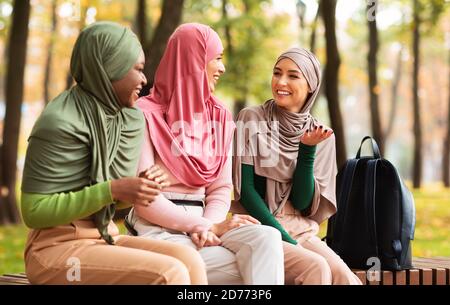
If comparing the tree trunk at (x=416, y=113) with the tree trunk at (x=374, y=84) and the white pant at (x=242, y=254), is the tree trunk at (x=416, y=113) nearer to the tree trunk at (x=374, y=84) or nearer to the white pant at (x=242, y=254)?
the tree trunk at (x=374, y=84)

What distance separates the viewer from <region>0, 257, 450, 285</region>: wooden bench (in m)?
4.79

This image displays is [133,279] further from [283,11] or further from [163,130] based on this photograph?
[283,11]

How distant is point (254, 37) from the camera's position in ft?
70.6

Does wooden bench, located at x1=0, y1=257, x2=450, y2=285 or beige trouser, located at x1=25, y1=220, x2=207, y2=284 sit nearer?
beige trouser, located at x1=25, y1=220, x2=207, y2=284

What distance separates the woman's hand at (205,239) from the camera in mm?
4062

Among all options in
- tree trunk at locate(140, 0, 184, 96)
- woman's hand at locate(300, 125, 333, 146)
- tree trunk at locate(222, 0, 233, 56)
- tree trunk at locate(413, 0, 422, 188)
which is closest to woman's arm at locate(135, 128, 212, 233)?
woman's hand at locate(300, 125, 333, 146)

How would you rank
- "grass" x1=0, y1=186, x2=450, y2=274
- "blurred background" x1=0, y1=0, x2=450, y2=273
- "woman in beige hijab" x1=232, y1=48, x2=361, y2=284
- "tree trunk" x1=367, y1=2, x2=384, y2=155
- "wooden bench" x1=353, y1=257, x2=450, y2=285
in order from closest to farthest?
"woman in beige hijab" x1=232, y1=48, x2=361, y2=284
"wooden bench" x1=353, y1=257, x2=450, y2=285
"grass" x1=0, y1=186, x2=450, y2=274
"blurred background" x1=0, y1=0, x2=450, y2=273
"tree trunk" x1=367, y1=2, x2=384, y2=155

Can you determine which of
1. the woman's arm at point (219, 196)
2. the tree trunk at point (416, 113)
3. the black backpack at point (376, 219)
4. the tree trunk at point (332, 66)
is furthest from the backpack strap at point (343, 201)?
the tree trunk at point (416, 113)

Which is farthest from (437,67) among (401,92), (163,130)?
(163,130)

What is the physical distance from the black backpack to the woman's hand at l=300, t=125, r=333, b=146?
73 cm

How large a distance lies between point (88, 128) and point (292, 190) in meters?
1.42

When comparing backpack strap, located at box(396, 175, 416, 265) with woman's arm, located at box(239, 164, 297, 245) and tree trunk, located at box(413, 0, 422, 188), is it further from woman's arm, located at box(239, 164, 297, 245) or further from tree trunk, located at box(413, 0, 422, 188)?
tree trunk, located at box(413, 0, 422, 188)

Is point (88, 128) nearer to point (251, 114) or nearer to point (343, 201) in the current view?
point (251, 114)
